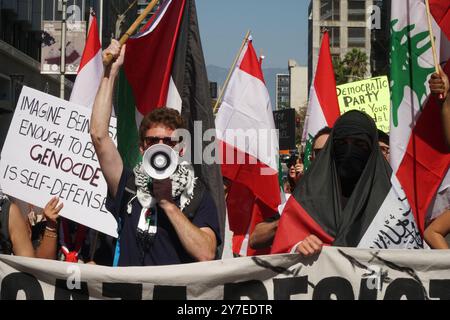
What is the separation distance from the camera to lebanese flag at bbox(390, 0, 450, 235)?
5.05 metres

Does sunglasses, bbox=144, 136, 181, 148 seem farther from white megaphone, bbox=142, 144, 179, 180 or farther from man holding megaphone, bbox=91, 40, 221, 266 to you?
white megaphone, bbox=142, 144, 179, 180

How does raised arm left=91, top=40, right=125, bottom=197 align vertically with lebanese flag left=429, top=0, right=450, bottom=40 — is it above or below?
below

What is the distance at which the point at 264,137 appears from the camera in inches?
298

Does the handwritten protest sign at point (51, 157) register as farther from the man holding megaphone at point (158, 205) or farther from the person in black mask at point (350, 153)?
the person in black mask at point (350, 153)

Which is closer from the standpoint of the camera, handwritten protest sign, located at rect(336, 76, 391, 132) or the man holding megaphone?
the man holding megaphone

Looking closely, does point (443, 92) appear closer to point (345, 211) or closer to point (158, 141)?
point (345, 211)

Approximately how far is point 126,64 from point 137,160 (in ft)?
2.14

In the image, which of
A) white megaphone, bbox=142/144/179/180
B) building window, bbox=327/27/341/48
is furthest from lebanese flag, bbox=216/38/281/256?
building window, bbox=327/27/341/48

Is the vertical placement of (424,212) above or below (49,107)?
below

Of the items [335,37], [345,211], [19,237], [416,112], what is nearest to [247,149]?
[416,112]

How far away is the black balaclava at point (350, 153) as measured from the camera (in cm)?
408

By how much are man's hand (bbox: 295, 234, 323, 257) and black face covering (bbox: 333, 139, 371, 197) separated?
0.43 metres
